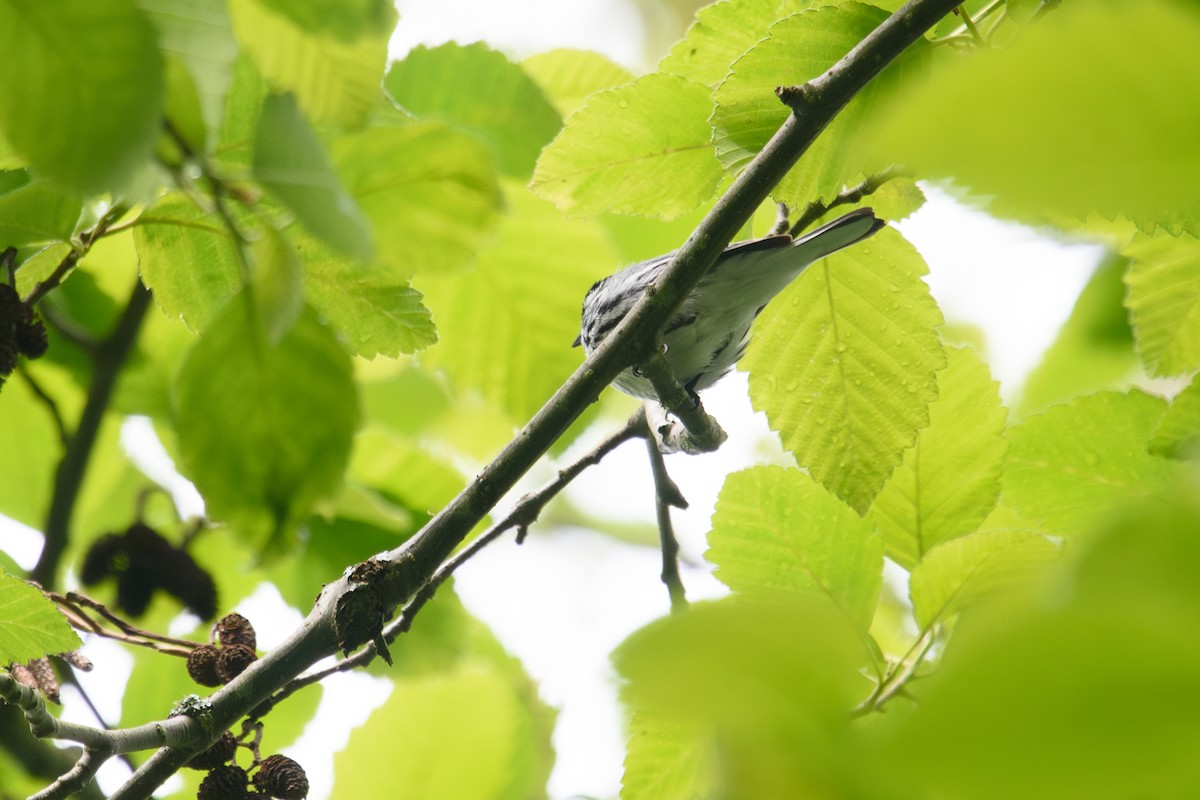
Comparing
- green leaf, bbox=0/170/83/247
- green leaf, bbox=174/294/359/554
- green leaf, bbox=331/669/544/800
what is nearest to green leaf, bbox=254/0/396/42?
green leaf, bbox=174/294/359/554

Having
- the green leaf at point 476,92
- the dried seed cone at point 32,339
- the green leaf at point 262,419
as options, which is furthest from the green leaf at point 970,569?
the green leaf at point 476,92

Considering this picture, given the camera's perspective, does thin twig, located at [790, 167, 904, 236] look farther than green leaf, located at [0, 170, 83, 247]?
Yes

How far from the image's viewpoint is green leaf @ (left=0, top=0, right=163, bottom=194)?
42cm

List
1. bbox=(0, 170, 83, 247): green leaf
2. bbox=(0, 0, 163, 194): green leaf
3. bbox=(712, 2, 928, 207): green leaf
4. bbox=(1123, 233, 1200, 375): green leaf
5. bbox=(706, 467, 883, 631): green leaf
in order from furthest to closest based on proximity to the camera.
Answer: bbox=(1123, 233, 1200, 375): green leaf, bbox=(706, 467, 883, 631): green leaf, bbox=(712, 2, 928, 207): green leaf, bbox=(0, 170, 83, 247): green leaf, bbox=(0, 0, 163, 194): green leaf

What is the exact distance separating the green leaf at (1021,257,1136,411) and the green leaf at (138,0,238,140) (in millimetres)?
1893

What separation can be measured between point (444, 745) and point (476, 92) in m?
1.04

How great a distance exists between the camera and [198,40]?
0.46m

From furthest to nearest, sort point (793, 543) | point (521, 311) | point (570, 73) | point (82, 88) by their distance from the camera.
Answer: point (570, 73)
point (521, 311)
point (793, 543)
point (82, 88)

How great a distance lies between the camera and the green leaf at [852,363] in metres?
1.23

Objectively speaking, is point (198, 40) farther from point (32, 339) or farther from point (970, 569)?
point (970, 569)

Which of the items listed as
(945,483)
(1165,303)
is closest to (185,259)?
(945,483)

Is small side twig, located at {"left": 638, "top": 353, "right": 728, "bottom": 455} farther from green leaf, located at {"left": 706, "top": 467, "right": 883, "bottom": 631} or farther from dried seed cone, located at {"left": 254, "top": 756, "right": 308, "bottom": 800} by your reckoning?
dried seed cone, located at {"left": 254, "top": 756, "right": 308, "bottom": 800}

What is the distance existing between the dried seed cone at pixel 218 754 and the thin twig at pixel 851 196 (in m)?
0.86

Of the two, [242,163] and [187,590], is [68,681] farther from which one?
[242,163]
